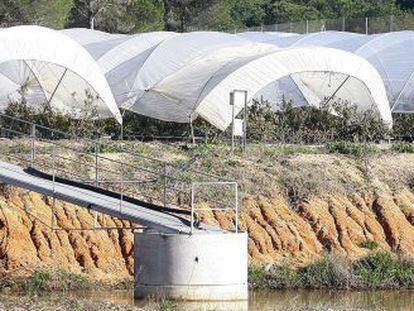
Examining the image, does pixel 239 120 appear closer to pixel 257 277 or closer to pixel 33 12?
pixel 257 277

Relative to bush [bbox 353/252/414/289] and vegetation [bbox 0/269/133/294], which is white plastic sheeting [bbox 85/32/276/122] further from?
vegetation [bbox 0/269/133/294]

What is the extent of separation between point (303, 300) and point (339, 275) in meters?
2.99

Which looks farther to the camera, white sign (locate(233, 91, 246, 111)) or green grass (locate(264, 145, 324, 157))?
white sign (locate(233, 91, 246, 111))

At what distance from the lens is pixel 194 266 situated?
2716 centimetres

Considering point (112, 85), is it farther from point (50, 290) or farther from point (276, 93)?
point (50, 290)

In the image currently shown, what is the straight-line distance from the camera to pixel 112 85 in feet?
158

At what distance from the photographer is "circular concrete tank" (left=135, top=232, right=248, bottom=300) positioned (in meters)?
27.2

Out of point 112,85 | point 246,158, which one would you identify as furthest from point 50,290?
point 112,85

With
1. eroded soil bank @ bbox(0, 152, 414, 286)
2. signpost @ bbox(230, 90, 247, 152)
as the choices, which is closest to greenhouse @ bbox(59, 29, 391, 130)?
signpost @ bbox(230, 90, 247, 152)

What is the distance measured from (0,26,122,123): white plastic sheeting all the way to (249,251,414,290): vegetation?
34.4ft

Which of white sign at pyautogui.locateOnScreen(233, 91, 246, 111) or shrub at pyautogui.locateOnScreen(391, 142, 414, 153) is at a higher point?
white sign at pyautogui.locateOnScreen(233, 91, 246, 111)

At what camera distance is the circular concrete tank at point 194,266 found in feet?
89.1

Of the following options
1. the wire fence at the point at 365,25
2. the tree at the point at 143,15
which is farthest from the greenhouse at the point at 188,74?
the tree at the point at 143,15

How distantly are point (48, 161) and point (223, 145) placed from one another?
21.8 feet
